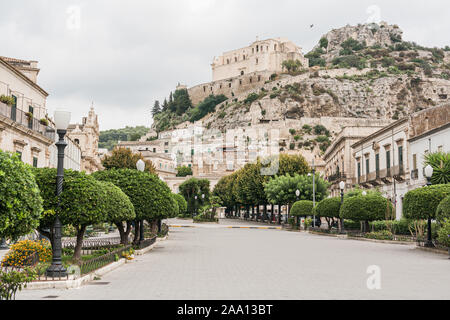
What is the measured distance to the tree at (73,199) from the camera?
10.3 meters

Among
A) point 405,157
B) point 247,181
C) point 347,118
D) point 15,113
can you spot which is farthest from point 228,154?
point 15,113

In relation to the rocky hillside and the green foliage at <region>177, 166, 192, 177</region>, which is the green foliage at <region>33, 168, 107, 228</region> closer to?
the rocky hillside

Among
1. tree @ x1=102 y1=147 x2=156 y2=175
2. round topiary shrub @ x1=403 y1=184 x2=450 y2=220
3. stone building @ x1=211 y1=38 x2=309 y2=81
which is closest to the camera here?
round topiary shrub @ x1=403 y1=184 x2=450 y2=220

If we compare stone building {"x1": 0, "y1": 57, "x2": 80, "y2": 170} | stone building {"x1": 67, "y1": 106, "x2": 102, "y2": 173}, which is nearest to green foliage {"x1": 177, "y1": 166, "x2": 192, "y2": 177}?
stone building {"x1": 67, "y1": 106, "x2": 102, "y2": 173}

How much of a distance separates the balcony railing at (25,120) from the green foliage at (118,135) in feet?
429

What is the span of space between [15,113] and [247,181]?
39.8 m

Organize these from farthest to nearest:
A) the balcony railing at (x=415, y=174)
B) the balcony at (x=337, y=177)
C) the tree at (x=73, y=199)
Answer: the balcony at (x=337, y=177) < the balcony railing at (x=415, y=174) < the tree at (x=73, y=199)

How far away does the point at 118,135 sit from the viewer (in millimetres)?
172875

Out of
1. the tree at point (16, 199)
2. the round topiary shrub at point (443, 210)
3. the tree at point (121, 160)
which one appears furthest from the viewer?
the tree at point (121, 160)

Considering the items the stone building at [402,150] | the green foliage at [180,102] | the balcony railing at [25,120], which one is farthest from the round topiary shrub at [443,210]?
the green foliage at [180,102]

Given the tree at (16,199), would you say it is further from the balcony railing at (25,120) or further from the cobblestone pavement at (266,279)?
the balcony railing at (25,120)

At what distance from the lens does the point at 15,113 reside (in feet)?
74.0

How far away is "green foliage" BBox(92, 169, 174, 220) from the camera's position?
55.2ft
